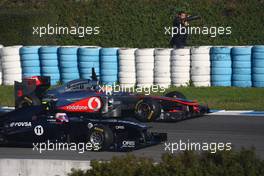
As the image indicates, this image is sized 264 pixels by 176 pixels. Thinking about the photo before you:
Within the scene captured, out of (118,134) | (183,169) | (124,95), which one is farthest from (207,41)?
(183,169)

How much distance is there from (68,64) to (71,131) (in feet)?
28.5

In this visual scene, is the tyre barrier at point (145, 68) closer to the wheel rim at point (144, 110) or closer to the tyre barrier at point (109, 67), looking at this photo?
the tyre barrier at point (109, 67)

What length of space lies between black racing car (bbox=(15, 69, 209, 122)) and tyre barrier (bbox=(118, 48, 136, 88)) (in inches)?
166

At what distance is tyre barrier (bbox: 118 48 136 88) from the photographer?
79.7ft

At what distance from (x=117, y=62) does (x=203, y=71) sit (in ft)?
7.42

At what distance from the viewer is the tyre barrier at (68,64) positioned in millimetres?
24875

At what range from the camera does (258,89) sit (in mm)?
23766

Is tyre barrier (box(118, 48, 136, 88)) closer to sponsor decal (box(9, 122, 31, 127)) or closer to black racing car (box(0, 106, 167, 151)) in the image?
black racing car (box(0, 106, 167, 151))

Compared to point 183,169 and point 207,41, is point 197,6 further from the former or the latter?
point 183,169

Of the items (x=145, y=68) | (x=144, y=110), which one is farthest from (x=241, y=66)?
(x=144, y=110)

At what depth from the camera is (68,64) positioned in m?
24.9

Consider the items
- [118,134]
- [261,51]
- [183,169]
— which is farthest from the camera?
[261,51]

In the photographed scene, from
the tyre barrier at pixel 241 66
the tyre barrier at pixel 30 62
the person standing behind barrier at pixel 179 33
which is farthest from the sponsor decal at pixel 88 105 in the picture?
the person standing behind barrier at pixel 179 33

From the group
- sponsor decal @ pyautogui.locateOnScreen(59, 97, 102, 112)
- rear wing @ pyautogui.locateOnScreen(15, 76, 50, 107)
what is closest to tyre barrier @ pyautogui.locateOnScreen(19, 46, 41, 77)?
rear wing @ pyautogui.locateOnScreen(15, 76, 50, 107)
